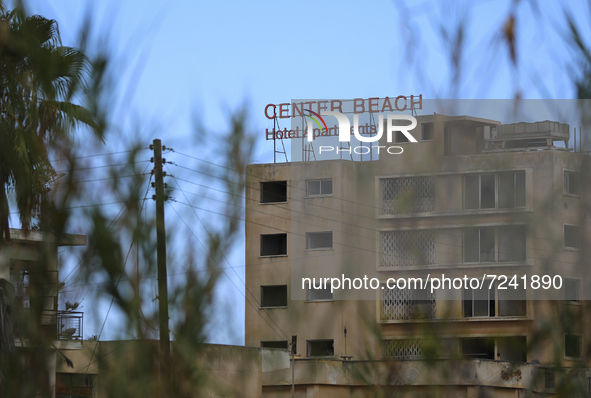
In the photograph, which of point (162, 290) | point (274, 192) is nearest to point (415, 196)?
point (162, 290)

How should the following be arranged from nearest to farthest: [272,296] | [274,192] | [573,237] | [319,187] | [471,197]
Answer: [573,237]
[471,197]
[319,187]
[272,296]
[274,192]

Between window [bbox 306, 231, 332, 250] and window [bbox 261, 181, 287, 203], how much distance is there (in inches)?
90.5

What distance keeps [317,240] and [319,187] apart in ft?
8.11

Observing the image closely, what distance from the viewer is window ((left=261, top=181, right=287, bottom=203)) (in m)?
40.9

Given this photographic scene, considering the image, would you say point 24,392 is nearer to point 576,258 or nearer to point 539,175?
point 576,258

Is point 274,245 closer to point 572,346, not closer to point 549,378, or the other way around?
point 549,378

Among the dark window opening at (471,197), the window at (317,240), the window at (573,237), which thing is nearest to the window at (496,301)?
the window at (317,240)

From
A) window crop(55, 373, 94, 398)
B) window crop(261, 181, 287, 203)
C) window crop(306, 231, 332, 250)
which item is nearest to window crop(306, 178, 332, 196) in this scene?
window crop(261, 181, 287, 203)

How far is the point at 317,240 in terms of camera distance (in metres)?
39.7

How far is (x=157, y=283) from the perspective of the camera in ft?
10.4

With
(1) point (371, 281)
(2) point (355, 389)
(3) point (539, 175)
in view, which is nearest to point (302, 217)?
(1) point (371, 281)

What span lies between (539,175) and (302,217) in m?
11.0

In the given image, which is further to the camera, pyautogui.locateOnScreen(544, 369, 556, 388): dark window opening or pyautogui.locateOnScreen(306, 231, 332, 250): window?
pyautogui.locateOnScreen(306, 231, 332, 250): window

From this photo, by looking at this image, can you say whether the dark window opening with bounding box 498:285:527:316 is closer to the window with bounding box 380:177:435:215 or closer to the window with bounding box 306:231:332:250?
the window with bounding box 306:231:332:250
